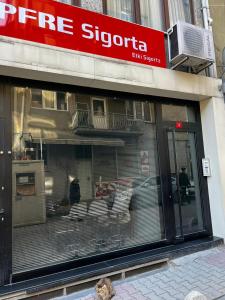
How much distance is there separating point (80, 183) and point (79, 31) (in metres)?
2.38

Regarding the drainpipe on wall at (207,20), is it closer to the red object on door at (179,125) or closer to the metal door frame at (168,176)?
the metal door frame at (168,176)

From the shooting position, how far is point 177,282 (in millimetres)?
3928

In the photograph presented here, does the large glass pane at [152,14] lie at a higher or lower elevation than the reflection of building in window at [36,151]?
higher

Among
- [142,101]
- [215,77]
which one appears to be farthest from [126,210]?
[215,77]

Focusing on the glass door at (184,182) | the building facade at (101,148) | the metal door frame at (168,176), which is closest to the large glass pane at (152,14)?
the building facade at (101,148)

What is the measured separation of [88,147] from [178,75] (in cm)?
223

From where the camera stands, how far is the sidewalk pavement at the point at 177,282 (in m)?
3.60

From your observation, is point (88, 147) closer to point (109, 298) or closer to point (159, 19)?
point (109, 298)

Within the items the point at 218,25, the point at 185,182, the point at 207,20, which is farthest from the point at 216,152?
the point at 218,25

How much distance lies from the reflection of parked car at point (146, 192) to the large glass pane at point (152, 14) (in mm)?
2982

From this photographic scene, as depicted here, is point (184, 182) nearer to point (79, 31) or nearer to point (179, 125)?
point (179, 125)

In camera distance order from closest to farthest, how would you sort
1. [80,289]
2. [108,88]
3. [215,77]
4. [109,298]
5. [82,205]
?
[109,298] → [80,289] → [82,205] → [108,88] → [215,77]

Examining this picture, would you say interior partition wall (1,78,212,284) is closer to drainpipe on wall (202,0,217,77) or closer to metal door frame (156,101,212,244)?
metal door frame (156,101,212,244)

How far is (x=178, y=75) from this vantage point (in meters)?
5.11
